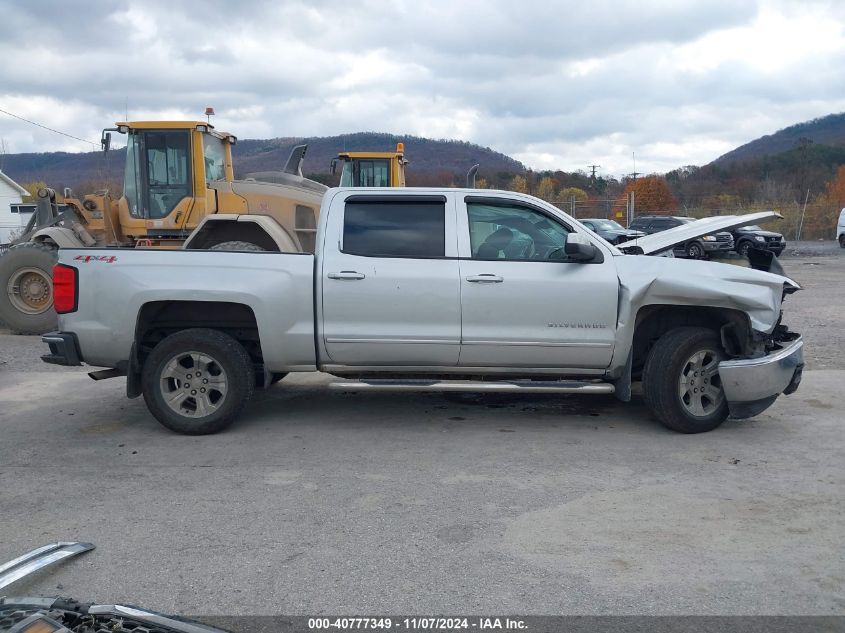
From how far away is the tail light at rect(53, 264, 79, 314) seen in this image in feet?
20.6

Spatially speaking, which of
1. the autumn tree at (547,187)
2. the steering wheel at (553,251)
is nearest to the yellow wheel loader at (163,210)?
the steering wheel at (553,251)

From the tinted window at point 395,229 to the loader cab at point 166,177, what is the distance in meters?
5.71

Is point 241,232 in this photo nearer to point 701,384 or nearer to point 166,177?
point 166,177

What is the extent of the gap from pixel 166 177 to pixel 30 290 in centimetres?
297

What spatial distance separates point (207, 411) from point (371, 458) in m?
1.55

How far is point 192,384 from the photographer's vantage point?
6320mm

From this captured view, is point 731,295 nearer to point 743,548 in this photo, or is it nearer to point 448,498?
point 743,548

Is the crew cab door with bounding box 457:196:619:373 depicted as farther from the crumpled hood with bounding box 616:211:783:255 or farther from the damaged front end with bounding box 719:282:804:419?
the damaged front end with bounding box 719:282:804:419

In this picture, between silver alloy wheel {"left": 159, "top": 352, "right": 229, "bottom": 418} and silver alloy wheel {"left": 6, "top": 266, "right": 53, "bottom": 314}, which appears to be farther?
silver alloy wheel {"left": 6, "top": 266, "right": 53, "bottom": 314}

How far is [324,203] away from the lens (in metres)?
6.58

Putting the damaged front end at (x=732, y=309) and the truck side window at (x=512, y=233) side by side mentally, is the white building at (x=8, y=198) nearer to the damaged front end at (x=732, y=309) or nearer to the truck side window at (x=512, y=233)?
the truck side window at (x=512, y=233)

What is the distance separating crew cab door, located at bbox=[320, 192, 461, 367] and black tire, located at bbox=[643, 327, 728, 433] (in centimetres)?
164

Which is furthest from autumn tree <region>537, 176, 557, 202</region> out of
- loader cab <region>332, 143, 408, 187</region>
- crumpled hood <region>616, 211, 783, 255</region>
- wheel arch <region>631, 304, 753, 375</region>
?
wheel arch <region>631, 304, 753, 375</region>

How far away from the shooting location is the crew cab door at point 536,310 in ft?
20.2
